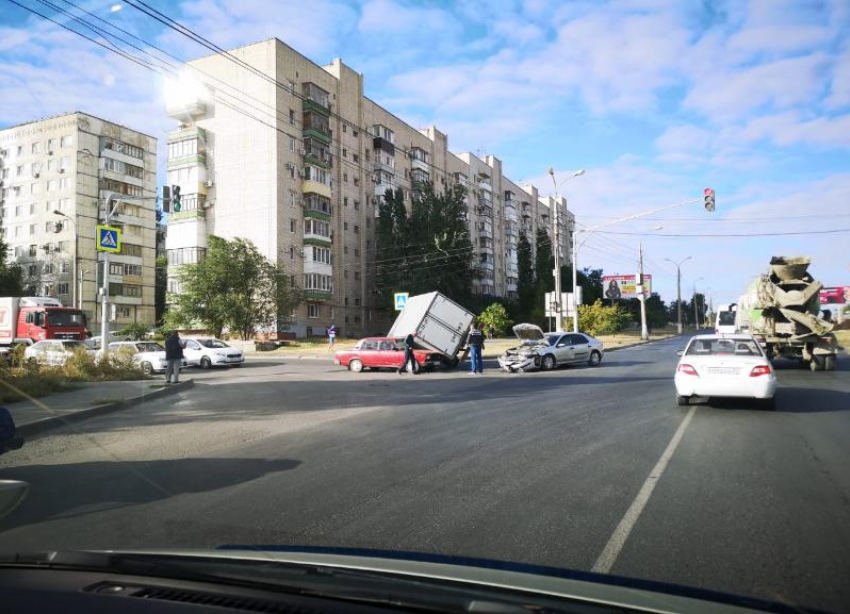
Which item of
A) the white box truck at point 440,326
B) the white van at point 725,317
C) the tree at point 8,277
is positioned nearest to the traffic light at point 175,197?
the white box truck at point 440,326

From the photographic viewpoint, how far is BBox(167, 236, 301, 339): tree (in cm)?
4431

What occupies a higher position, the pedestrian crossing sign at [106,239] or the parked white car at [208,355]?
the pedestrian crossing sign at [106,239]

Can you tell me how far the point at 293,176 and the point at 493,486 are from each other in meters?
50.2

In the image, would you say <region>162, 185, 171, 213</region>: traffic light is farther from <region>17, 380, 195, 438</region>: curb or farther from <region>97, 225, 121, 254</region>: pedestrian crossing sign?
<region>17, 380, 195, 438</region>: curb

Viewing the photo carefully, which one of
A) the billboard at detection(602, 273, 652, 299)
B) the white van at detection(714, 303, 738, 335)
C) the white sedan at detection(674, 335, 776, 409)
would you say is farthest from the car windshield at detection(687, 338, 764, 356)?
the billboard at detection(602, 273, 652, 299)

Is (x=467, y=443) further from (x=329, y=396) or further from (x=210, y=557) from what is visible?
(x=329, y=396)

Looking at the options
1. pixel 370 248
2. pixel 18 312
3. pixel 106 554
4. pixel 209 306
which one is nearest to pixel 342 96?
pixel 370 248

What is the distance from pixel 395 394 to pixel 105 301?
11.9 m

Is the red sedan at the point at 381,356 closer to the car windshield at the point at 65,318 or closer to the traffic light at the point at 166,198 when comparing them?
the traffic light at the point at 166,198

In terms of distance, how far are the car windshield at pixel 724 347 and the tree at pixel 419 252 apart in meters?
47.7

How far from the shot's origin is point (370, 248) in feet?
209

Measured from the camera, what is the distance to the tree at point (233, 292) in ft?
145

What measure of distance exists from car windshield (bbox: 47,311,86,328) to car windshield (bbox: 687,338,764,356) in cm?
3502

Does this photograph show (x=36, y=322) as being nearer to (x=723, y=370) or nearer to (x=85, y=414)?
(x=85, y=414)
